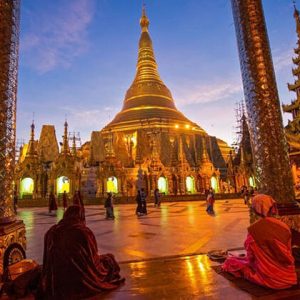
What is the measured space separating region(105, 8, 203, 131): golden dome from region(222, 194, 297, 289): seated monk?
3668 cm

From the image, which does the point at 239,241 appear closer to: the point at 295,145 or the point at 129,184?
the point at 295,145

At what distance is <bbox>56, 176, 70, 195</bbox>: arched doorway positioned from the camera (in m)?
27.2

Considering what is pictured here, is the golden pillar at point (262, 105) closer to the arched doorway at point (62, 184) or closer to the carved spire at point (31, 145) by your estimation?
the arched doorway at point (62, 184)

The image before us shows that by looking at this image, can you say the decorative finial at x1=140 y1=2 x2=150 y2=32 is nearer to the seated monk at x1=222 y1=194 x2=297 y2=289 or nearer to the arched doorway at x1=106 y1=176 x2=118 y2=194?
the arched doorway at x1=106 y1=176 x2=118 y2=194

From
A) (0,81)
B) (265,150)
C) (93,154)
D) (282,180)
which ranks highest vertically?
(93,154)

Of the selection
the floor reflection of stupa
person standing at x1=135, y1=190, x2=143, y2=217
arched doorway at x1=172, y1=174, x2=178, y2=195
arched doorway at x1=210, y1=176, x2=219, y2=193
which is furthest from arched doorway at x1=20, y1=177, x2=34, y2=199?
arched doorway at x1=210, y1=176, x2=219, y2=193

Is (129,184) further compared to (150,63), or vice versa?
(150,63)

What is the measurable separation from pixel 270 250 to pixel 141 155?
30656mm

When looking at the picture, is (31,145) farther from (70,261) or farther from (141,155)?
(70,261)

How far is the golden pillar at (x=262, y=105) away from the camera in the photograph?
4832 millimetres

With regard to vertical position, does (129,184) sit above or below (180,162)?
below

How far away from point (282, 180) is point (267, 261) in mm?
2020

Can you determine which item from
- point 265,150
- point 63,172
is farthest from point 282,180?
point 63,172

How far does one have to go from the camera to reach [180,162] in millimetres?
32000
